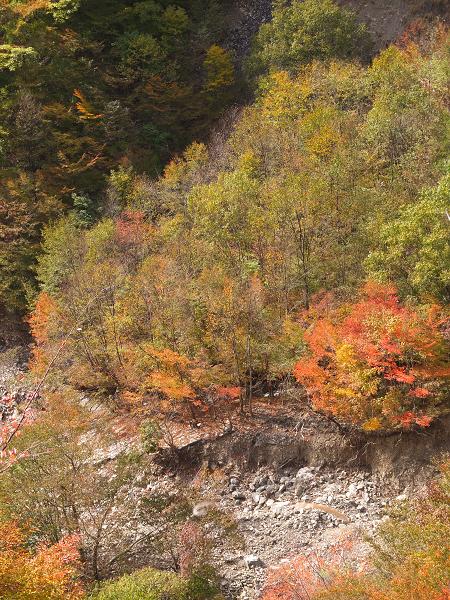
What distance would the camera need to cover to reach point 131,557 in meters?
20.7

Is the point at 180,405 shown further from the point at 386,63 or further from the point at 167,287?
the point at 386,63

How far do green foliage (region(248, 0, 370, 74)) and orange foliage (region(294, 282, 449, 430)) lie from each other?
83.5 ft

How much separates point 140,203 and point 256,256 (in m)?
13.7

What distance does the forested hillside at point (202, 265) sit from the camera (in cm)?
1927

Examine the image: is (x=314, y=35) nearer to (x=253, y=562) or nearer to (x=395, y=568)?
(x=253, y=562)

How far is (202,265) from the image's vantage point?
2934cm

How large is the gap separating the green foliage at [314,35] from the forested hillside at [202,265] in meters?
0.16

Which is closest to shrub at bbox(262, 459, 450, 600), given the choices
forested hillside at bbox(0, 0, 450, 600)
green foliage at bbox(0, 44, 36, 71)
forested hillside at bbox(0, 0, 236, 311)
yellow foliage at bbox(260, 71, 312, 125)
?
forested hillside at bbox(0, 0, 450, 600)

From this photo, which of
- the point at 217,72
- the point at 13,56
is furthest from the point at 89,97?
the point at 217,72

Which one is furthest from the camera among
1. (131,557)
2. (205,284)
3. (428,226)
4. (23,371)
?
(23,371)

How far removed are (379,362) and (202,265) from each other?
11.3 meters

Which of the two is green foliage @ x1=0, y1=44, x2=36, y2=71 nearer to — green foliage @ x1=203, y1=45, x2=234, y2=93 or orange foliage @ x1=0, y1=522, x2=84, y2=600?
green foliage @ x1=203, y1=45, x2=234, y2=93

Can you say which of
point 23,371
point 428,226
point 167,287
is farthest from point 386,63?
point 23,371

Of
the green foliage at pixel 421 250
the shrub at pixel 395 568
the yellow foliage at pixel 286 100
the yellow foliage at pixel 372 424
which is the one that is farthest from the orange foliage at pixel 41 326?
the yellow foliage at pixel 286 100
